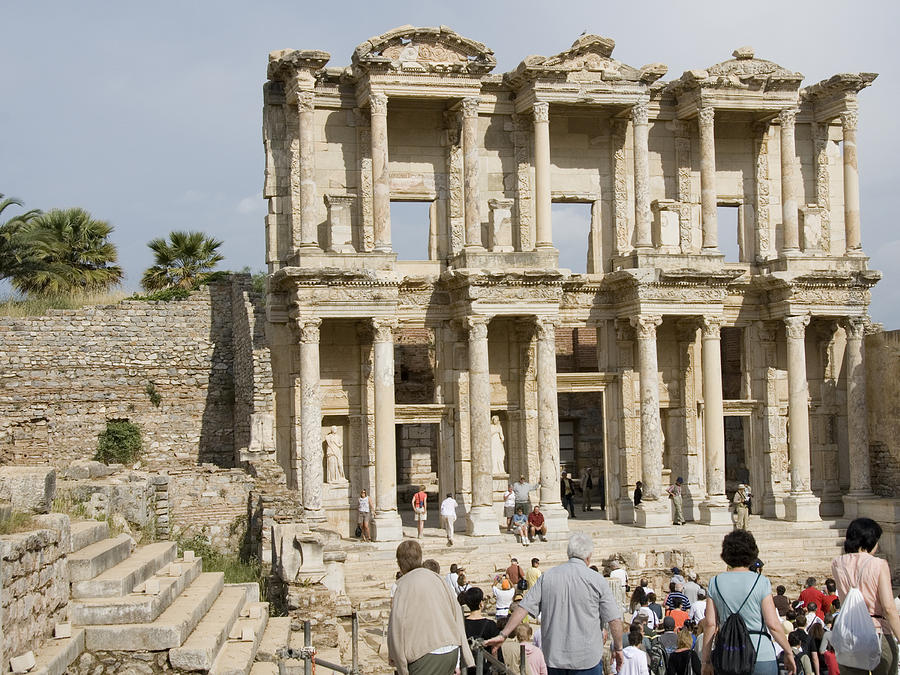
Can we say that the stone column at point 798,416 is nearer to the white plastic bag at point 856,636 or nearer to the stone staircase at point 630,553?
the stone staircase at point 630,553

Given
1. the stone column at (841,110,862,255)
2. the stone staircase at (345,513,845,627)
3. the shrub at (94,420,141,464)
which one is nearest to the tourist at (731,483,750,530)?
the stone staircase at (345,513,845,627)

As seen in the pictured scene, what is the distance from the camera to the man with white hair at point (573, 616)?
8.25 metres

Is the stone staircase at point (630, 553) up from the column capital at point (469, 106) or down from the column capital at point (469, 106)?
down

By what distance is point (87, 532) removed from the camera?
11.9m

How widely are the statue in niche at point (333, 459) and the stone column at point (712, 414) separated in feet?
27.0

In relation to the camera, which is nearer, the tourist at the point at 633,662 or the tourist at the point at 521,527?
the tourist at the point at 633,662

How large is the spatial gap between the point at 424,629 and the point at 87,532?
5.15 meters

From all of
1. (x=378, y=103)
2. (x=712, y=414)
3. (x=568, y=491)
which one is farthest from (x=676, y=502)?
(x=378, y=103)

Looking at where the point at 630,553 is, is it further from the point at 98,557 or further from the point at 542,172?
the point at 98,557

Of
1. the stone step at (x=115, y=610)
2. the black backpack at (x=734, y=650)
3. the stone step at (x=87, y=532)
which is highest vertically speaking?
the stone step at (x=87, y=532)

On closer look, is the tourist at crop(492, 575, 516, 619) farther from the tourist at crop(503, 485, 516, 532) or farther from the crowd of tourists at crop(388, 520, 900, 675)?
the crowd of tourists at crop(388, 520, 900, 675)

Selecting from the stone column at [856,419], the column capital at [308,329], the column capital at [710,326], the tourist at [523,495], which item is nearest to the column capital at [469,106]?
the column capital at [308,329]

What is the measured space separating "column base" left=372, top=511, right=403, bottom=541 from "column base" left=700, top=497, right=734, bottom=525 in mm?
7084

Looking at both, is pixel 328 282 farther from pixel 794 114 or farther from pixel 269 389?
pixel 794 114
